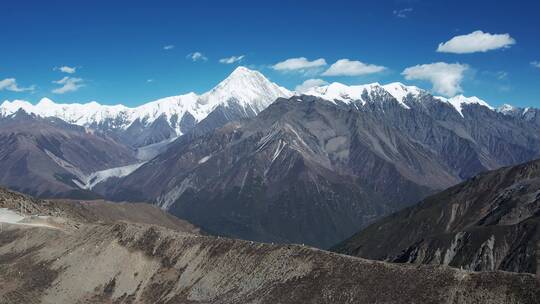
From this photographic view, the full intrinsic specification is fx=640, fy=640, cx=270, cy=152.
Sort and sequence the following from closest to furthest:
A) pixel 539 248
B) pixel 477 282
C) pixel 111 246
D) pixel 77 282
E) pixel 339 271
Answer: pixel 477 282
pixel 339 271
pixel 77 282
pixel 111 246
pixel 539 248

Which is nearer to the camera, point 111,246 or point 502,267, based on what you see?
point 111,246

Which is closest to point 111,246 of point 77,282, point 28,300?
point 77,282

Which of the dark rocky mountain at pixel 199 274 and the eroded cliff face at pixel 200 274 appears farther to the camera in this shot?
the eroded cliff face at pixel 200 274

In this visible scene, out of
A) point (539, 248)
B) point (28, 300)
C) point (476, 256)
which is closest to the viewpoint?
point (28, 300)

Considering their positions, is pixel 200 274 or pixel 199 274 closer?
pixel 200 274

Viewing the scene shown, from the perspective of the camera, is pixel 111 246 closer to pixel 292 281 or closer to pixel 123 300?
pixel 123 300

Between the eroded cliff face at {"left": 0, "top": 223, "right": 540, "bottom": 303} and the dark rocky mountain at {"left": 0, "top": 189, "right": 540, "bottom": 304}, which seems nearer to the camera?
the dark rocky mountain at {"left": 0, "top": 189, "right": 540, "bottom": 304}

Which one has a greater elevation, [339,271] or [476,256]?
[339,271]

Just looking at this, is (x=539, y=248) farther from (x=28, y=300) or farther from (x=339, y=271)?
(x=28, y=300)
